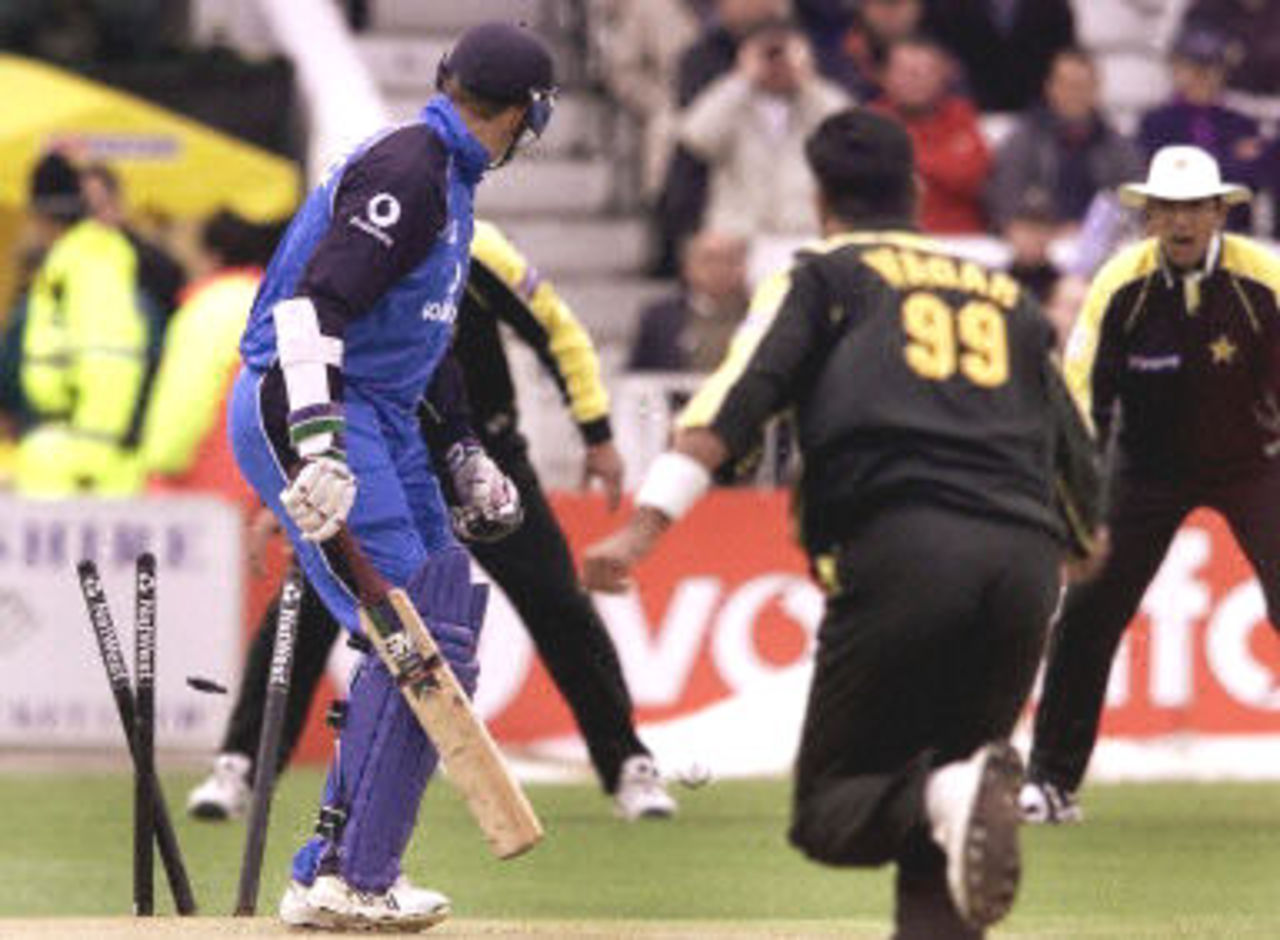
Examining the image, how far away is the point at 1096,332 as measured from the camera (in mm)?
14602

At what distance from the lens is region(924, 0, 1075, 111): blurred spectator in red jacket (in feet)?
73.2

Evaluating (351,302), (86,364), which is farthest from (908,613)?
(86,364)

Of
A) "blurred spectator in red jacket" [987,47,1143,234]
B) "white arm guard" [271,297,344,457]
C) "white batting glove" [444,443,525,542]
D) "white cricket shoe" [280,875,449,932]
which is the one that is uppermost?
"white arm guard" [271,297,344,457]

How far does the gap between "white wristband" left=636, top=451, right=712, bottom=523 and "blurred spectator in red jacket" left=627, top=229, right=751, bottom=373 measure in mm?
9791

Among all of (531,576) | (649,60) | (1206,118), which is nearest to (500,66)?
(531,576)

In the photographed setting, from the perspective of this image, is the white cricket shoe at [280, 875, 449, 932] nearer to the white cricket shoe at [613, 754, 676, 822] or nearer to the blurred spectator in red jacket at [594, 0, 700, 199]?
the white cricket shoe at [613, 754, 676, 822]

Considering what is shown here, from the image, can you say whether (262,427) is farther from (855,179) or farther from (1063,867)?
(1063,867)

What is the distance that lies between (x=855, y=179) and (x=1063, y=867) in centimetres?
463

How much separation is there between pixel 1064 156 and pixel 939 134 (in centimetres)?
58

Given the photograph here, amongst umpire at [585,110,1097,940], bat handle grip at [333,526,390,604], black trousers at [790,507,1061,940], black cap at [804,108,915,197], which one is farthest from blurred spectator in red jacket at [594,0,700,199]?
black trousers at [790,507,1061,940]

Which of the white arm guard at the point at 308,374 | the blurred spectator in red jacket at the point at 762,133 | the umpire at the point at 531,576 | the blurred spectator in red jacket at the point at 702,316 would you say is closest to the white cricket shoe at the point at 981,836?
the white arm guard at the point at 308,374

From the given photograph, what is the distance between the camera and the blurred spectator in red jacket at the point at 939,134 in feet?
67.6

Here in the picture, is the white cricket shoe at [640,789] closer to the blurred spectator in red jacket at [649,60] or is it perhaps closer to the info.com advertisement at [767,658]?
the info.com advertisement at [767,658]

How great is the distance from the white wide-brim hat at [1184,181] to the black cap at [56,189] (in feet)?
17.9
